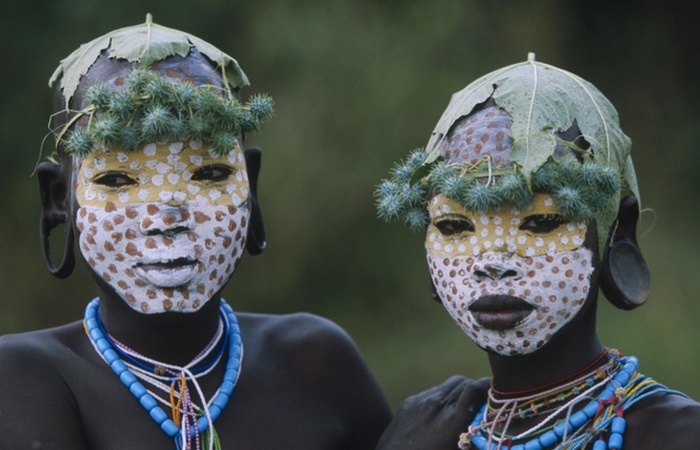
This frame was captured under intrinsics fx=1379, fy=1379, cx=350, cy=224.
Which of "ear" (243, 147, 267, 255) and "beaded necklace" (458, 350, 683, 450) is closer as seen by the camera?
"beaded necklace" (458, 350, 683, 450)

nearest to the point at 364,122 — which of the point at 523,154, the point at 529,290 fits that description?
the point at 523,154

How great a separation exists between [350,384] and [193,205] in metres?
1.02

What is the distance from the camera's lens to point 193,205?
4730 millimetres

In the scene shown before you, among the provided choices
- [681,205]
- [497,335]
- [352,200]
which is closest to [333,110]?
[352,200]

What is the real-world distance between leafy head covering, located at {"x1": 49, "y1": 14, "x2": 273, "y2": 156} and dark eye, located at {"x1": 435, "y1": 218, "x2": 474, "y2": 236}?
79cm

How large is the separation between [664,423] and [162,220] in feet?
5.83

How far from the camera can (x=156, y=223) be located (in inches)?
183

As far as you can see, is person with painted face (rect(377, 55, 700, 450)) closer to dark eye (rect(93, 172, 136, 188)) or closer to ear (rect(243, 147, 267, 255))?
ear (rect(243, 147, 267, 255))

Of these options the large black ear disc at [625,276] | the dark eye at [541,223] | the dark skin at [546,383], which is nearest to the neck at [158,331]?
the dark skin at [546,383]

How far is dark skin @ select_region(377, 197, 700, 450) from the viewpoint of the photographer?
434 cm

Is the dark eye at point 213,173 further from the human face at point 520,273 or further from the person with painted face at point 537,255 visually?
the human face at point 520,273

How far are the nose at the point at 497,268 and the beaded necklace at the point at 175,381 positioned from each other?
107cm

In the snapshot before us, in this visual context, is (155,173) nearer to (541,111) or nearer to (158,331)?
(158,331)

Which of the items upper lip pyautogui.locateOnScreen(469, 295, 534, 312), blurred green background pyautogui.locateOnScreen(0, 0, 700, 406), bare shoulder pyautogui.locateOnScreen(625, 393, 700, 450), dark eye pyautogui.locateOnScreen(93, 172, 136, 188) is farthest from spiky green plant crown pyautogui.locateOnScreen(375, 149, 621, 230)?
blurred green background pyautogui.locateOnScreen(0, 0, 700, 406)
